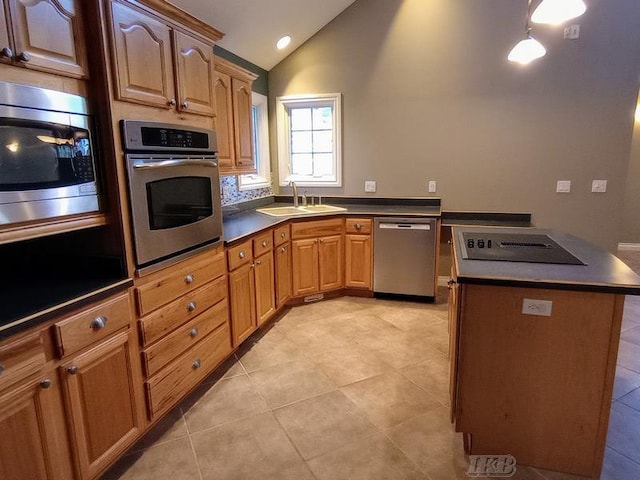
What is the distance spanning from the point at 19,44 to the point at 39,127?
0.89ft

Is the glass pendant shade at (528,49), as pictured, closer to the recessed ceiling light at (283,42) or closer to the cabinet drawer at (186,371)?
the recessed ceiling light at (283,42)

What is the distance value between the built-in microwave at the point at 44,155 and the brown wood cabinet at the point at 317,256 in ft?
7.19

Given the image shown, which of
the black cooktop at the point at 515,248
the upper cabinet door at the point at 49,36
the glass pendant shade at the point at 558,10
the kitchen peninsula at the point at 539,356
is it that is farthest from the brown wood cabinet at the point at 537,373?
the upper cabinet door at the point at 49,36

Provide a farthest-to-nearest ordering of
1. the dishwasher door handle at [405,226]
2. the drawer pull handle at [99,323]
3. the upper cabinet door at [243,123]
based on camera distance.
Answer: the dishwasher door handle at [405,226] < the upper cabinet door at [243,123] < the drawer pull handle at [99,323]

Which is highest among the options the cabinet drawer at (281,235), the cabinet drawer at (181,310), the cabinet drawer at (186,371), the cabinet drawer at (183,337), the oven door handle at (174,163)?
the oven door handle at (174,163)

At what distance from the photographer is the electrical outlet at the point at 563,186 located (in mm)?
3793

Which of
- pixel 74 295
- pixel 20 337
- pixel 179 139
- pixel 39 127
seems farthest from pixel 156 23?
pixel 20 337

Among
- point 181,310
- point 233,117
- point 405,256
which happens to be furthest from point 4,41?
point 405,256

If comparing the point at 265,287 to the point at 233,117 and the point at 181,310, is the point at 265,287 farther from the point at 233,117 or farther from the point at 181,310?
the point at 233,117

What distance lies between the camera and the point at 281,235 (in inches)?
137

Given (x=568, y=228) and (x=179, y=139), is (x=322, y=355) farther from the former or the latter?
(x=568, y=228)

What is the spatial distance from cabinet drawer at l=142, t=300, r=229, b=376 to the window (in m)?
2.26

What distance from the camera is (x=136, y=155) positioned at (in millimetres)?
1791

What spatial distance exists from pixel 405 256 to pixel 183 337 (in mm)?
2302
